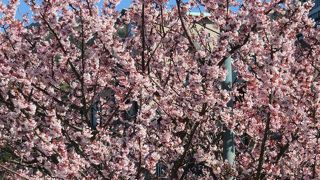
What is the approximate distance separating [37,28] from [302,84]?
443 cm

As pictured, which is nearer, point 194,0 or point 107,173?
point 107,173

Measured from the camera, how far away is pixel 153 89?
729 centimetres

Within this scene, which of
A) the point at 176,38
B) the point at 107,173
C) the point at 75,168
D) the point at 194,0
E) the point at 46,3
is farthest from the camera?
the point at 176,38

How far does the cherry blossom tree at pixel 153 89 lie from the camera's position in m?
6.80

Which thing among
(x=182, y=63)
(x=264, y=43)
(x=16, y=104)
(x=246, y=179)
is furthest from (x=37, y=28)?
(x=246, y=179)

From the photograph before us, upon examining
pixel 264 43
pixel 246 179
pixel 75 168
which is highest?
pixel 264 43

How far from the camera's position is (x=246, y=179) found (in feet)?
27.9

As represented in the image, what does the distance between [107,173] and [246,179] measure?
272 centimetres

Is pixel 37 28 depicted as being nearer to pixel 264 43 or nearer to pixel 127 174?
pixel 127 174

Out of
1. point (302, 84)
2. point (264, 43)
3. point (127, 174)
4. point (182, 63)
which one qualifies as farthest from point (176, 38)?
point (127, 174)

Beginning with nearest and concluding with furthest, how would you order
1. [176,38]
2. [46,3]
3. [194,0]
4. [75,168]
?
1. [75,168]
2. [46,3]
3. [194,0]
4. [176,38]

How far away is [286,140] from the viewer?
28.0ft

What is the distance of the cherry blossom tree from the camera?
22.3ft

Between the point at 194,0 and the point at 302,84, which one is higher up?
the point at 194,0
